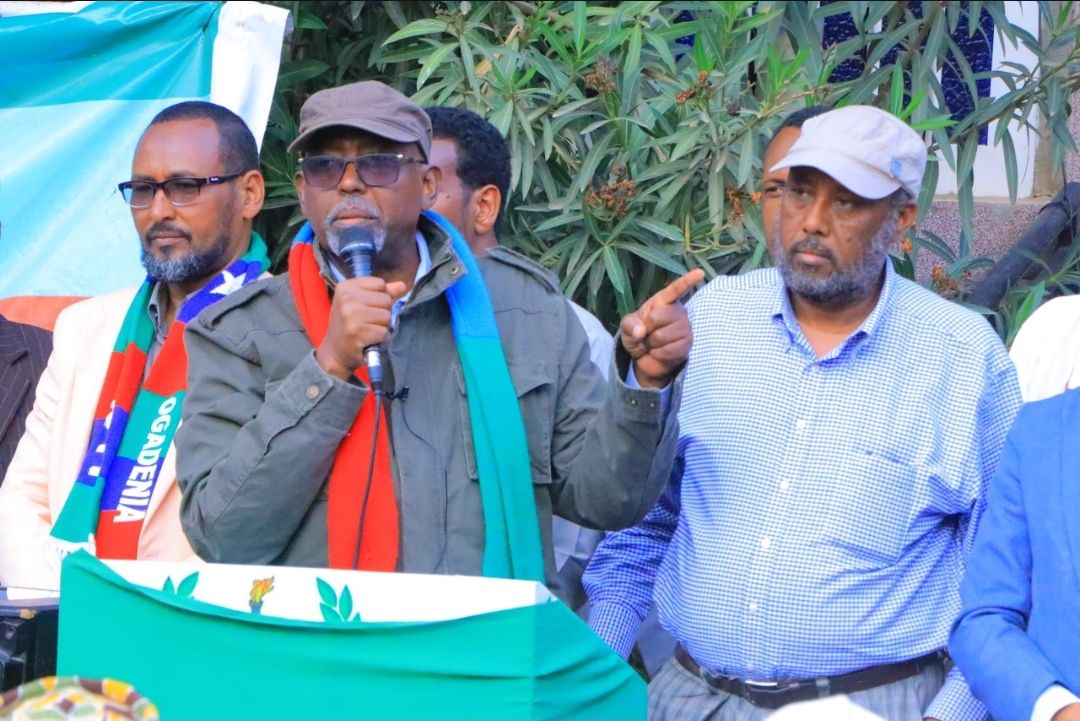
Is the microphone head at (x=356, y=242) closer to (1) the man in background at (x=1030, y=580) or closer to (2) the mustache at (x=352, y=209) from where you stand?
(2) the mustache at (x=352, y=209)

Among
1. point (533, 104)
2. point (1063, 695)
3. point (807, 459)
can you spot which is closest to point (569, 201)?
point (533, 104)

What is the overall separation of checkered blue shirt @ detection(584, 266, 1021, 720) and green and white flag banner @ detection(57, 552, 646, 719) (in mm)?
987

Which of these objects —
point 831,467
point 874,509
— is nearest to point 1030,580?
point 874,509

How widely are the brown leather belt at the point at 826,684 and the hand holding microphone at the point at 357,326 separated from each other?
1070 millimetres

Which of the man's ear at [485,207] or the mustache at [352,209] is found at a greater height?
the man's ear at [485,207]

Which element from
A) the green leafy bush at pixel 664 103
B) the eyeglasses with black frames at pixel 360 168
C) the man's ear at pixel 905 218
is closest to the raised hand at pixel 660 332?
the eyeglasses with black frames at pixel 360 168

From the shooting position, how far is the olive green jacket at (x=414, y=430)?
2.70m

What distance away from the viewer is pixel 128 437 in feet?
11.7

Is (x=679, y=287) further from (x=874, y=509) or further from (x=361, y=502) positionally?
(x=874, y=509)

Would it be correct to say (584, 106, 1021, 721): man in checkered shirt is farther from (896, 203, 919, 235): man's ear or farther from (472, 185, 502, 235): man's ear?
(472, 185, 502, 235): man's ear

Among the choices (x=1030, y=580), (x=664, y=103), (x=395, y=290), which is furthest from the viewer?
(x=664, y=103)

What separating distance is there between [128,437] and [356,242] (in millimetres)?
1070

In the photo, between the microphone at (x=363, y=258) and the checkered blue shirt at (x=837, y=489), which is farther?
the checkered blue shirt at (x=837, y=489)

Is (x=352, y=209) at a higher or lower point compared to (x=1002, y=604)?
higher
